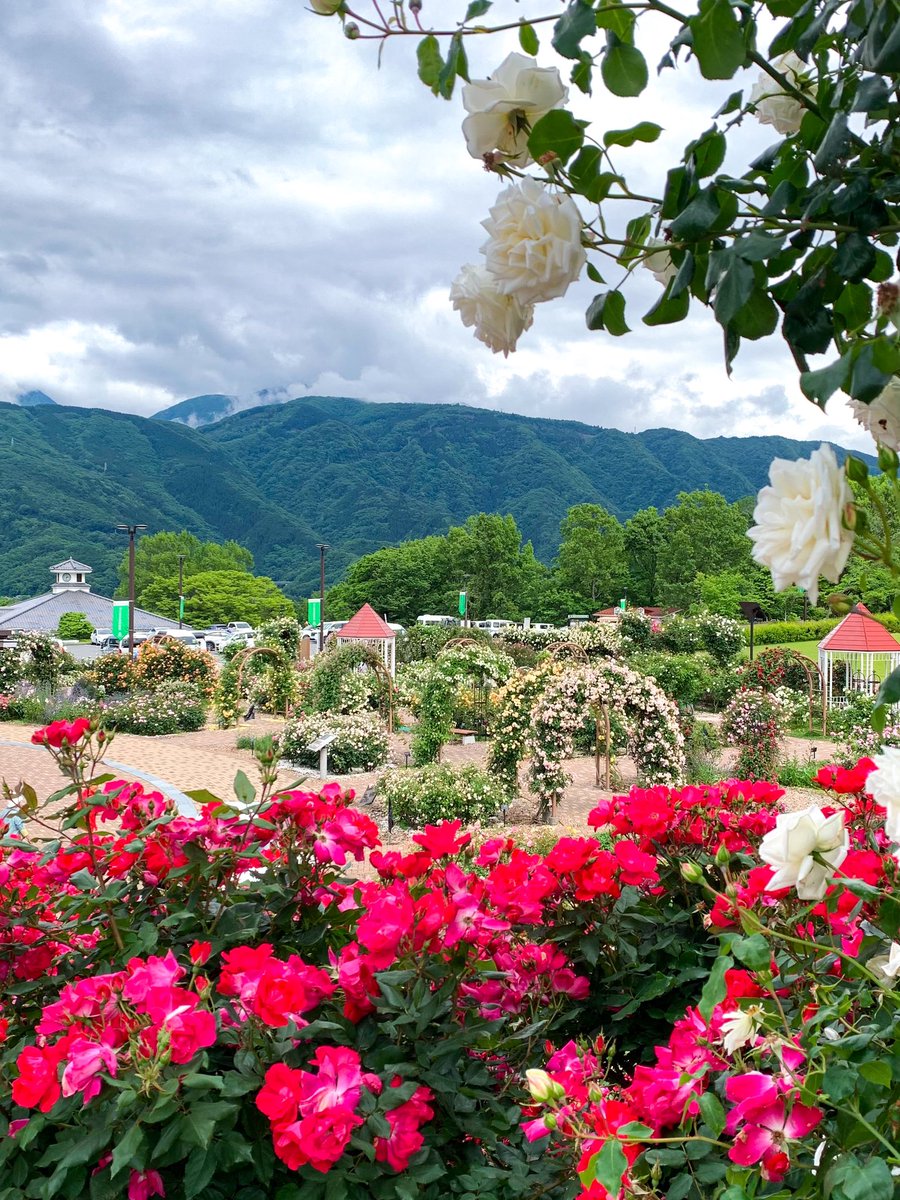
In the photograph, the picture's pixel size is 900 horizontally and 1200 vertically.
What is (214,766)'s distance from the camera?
375 inches

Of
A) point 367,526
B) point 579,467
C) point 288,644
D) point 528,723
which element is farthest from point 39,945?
point 579,467

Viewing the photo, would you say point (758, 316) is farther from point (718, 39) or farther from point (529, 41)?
point (529, 41)

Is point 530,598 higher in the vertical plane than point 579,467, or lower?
lower

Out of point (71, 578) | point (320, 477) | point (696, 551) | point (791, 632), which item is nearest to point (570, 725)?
point (791, 632)

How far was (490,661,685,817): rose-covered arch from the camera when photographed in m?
7.34

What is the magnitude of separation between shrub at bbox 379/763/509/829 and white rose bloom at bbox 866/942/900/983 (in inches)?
241

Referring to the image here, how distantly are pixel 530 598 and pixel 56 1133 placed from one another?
42.1m

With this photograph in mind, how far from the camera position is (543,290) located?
652 millimetres

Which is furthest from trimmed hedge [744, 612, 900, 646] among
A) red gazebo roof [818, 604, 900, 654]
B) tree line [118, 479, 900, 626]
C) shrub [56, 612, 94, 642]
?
shrub [56, 612, 94, 642]

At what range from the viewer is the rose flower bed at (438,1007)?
32.2 inches

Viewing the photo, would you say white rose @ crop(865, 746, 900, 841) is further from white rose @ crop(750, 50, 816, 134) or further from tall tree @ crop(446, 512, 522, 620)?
tall tree @ crop(446, 512, 522, 620)

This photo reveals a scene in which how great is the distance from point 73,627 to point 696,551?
25.5 meters

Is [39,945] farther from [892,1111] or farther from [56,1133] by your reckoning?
[892,1111]

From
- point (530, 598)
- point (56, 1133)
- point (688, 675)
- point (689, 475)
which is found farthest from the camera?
point (689, 475)
